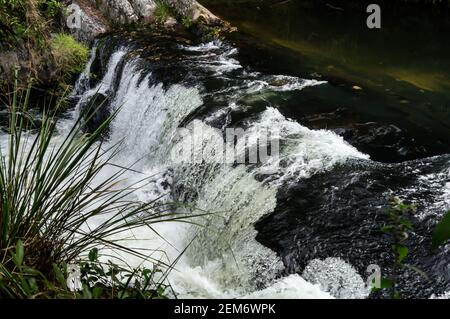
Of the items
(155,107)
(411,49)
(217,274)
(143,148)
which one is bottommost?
(217,274)

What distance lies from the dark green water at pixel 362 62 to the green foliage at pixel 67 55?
296 cm

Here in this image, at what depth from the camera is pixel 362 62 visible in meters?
8.83

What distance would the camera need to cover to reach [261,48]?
29.0 ft

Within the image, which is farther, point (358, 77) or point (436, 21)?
point (436, 21)

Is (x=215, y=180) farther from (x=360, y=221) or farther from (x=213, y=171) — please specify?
(x=360, y=221)

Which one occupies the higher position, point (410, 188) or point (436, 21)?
point (436, 21)

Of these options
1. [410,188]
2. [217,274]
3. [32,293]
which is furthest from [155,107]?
[32,293]

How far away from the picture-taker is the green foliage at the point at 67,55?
7969mm

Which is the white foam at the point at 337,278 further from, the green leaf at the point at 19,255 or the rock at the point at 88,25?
the rock at the point at 88,25

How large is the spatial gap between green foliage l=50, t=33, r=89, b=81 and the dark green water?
9.70ft

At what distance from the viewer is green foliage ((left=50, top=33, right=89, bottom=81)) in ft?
26.1

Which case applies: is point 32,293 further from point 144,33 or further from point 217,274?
point 144,33
